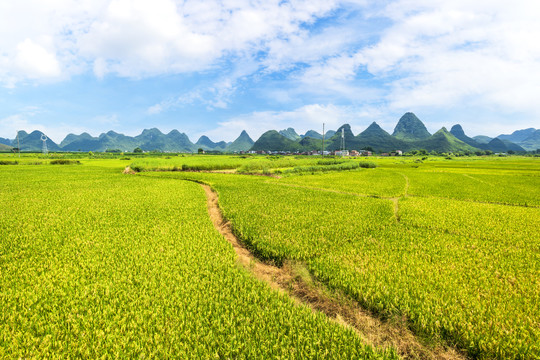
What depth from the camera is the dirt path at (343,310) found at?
4.68 metres

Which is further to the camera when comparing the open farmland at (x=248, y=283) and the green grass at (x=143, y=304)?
the open farmland at (x=248, y=283)

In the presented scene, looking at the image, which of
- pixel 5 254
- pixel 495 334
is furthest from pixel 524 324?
pixel 5 254

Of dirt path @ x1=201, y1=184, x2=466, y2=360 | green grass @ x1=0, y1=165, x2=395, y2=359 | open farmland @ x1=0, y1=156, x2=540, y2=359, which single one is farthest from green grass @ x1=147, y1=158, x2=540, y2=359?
green grass @ x1=0, y1=165, x2=395, y2=359

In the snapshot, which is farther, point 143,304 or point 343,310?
point 343,310

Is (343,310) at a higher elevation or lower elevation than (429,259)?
lower

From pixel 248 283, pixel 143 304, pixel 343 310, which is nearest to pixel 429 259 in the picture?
pixel 343 310

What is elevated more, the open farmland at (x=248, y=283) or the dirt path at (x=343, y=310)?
the open farmland at (x=248, y=283)

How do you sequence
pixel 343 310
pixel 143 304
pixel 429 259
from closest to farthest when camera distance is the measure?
pixel 143 304 < pixel 343 310 < pixel 429 259

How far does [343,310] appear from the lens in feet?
19.1

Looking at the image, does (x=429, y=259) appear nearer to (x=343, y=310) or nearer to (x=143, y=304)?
(x=343, y=310)

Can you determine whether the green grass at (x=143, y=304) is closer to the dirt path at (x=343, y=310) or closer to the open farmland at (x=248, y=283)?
the open farmland at (x=248, y=283)

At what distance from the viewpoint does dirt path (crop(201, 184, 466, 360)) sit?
4.68 metres

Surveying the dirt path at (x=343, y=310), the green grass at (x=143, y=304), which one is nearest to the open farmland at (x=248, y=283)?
the green grass at (x=143, y=304)

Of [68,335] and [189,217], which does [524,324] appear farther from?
[189,217]
